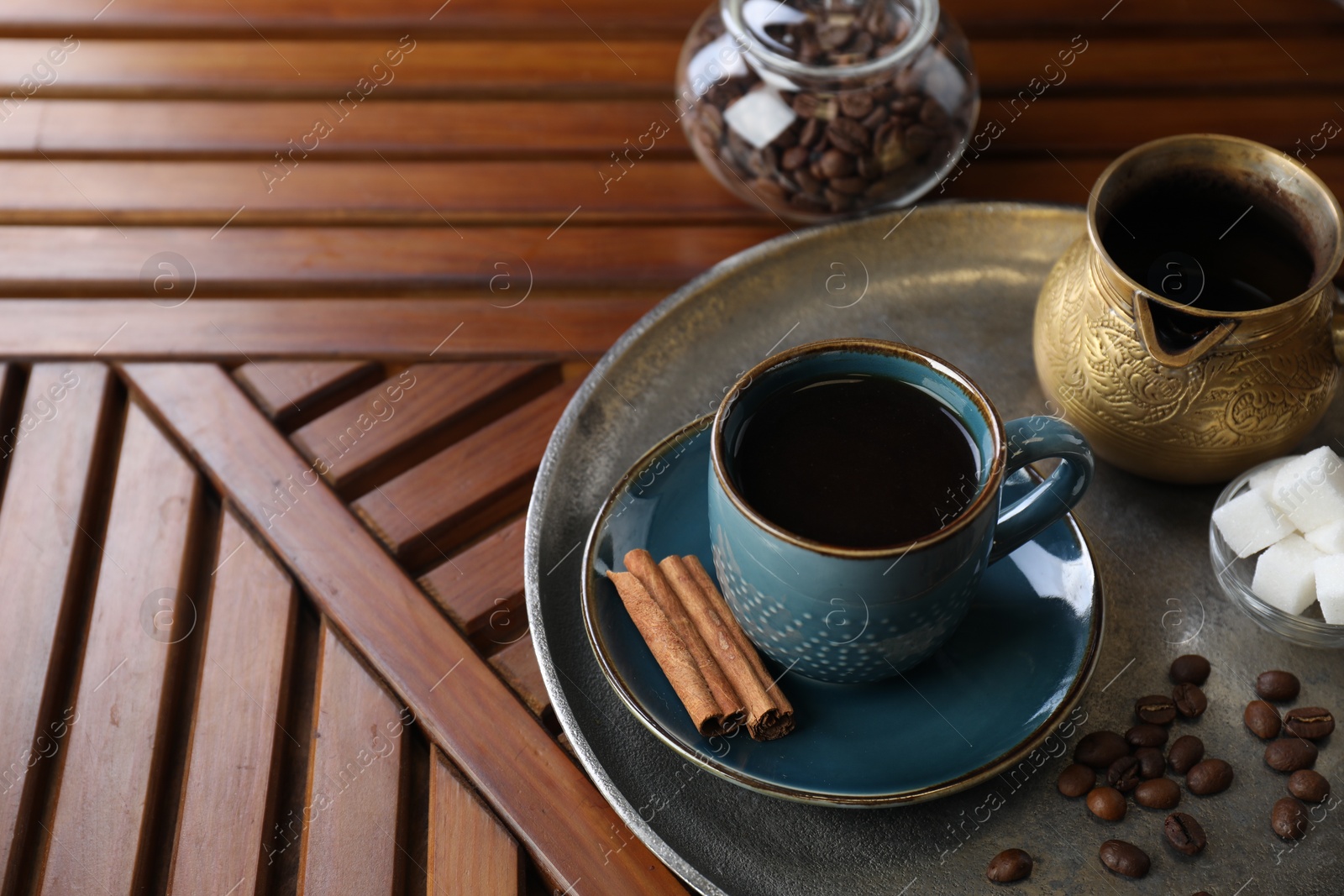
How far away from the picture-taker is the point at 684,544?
2.79ft

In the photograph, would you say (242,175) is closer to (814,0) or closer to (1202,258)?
(814,0)

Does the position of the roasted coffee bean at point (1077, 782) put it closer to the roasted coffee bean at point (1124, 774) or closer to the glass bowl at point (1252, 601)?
the roasted coffee bean at point (1124, 774)

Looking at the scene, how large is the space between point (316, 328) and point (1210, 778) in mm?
858

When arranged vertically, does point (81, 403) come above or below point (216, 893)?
above

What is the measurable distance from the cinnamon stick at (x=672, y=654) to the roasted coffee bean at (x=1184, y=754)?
0.31 meters

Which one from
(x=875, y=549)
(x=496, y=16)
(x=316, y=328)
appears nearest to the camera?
(x=875, y=549)

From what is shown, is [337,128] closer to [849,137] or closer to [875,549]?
[849,137]

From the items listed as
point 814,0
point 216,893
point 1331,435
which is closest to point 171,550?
point 216,893

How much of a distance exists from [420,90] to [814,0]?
467 millimetres

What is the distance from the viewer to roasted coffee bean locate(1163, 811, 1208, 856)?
733mm

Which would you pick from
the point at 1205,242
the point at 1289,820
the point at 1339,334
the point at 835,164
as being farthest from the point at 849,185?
the point at 1289,820

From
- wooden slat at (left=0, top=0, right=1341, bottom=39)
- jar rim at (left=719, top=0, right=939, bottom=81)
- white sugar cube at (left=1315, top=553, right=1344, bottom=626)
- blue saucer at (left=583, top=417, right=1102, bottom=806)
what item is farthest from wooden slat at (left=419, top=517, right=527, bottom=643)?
wooden slat at (left=0, top=0, right=1341, bottom=39)

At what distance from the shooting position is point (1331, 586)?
0.77 meters

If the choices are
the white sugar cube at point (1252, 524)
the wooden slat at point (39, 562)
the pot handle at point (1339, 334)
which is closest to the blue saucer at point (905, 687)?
the white sugar cube at point (1252, 524)
